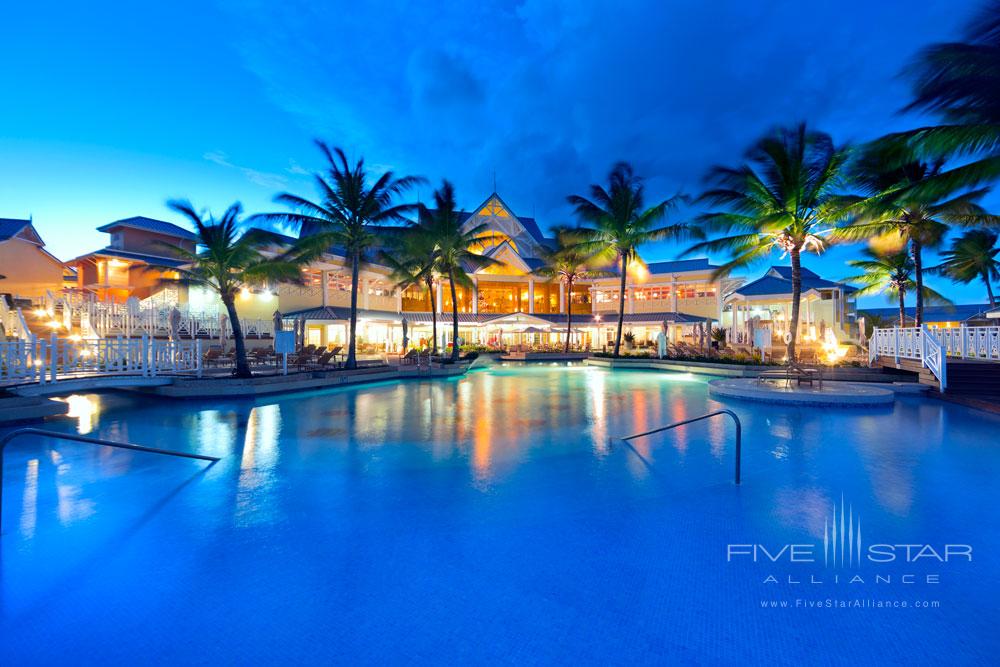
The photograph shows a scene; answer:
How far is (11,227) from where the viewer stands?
2244 centimetres

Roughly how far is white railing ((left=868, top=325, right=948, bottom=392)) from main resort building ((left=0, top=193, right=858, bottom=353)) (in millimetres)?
4045

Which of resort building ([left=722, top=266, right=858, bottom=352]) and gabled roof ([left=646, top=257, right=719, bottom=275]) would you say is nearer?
resort building ([left=722, top=266, right=858, bottom=352])

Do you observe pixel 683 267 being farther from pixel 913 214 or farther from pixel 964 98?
pixel 964 98

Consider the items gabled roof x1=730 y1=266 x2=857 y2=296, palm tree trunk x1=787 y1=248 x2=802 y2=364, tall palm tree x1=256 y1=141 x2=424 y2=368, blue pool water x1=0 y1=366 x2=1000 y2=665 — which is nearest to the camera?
blue pool water x1=0 y1=366 x2=1000 y2=665

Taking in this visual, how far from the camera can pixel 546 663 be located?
8.39ft

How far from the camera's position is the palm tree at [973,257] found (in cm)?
2634

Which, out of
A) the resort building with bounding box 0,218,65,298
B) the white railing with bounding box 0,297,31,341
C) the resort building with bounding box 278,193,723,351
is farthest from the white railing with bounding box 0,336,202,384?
the resort building with bounding box 0,218,65,298

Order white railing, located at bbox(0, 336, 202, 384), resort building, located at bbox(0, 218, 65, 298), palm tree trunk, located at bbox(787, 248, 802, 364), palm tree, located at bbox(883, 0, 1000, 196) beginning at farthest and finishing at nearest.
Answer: resort building, located at bbox(0, 218, 65, 298) → palm tree trunk, located at bbox(787, 248, 802, 364) → white railing, located at bbox(0, 336, 202, 384) → palm tree, located at bbox(883, 0, 1000, 196)

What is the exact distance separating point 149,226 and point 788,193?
35.3 m

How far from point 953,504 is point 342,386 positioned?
1645cm

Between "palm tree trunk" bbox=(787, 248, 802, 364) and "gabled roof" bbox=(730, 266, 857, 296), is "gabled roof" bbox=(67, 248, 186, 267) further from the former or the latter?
"gabled roof" bbox=(730, 266, 857, 296)

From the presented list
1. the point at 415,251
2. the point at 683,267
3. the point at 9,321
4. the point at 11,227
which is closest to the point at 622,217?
the point at 415,251

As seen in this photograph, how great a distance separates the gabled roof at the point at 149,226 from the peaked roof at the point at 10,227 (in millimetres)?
3894

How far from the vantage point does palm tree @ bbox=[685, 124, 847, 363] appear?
1454cm
